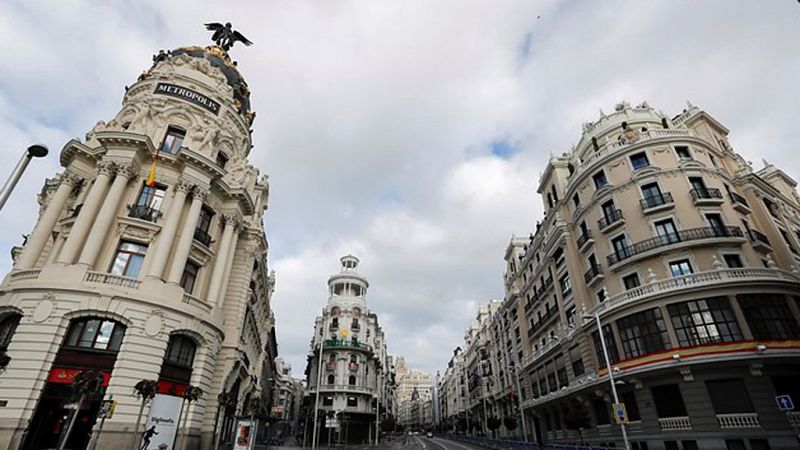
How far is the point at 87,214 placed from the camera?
21.7 metres

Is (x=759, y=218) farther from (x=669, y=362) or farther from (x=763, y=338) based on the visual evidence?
(x=669, y=362)

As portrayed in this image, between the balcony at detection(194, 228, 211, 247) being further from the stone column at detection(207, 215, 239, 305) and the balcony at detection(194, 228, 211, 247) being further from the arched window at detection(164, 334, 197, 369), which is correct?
the arched window at detection(164, 334, 197, 369)

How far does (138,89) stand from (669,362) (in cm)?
4184

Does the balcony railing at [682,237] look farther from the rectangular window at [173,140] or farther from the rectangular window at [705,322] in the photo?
the rectangular window at [173,140]

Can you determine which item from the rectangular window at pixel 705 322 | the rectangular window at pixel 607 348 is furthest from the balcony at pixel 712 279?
the rectangular window at pixel 607 348

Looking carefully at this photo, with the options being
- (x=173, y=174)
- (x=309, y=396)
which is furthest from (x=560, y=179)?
(x=309, y=396)

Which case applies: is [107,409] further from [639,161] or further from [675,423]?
[639,161]

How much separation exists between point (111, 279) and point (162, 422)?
8.27 meters

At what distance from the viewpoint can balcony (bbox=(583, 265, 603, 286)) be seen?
1146 inches

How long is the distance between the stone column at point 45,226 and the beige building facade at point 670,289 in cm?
3560

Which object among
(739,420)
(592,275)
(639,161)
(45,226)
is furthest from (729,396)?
(45,226)

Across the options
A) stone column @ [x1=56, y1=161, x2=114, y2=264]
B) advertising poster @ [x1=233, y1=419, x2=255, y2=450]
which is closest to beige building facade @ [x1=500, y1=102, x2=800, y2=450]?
advertising poster @ [x1=233, y1=419, x2=255, y2=450]

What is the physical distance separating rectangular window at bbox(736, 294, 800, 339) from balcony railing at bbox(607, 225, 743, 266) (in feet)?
14.0

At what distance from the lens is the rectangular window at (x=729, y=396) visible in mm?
20250
